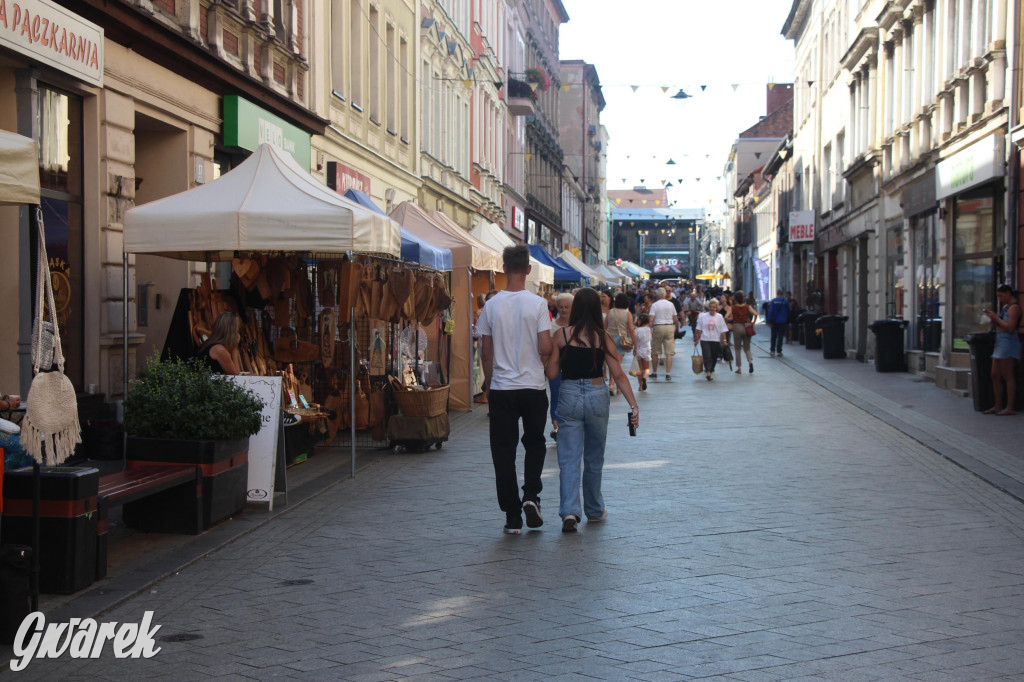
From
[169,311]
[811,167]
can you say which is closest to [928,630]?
[169,311]

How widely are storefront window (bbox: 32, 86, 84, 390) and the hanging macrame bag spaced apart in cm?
453

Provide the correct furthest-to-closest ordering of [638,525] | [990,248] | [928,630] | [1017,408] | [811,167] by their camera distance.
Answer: [811,167]
[990,248]
[1017,408]
[638,525]
[928,630]

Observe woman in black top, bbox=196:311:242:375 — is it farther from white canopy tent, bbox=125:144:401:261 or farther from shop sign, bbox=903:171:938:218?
shop sign, bbox=903:171:938:218

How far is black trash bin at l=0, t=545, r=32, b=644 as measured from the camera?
5137 millimetres

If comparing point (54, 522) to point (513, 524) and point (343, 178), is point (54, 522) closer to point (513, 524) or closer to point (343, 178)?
point (513, 524)

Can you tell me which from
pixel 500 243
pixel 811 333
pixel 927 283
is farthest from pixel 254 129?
pixel 811 333

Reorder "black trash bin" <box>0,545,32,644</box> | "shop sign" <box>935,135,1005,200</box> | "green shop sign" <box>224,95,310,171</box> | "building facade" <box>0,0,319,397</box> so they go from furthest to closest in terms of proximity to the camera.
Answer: "shop sign" <box>935,135,1005,200</box> < "green shop sign" <box>224,95,310,171</box> < "building facade" <box>0,0,319,397</box> < "black trash bin" <box>0,545,32,644</box>

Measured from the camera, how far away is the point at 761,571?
6426mm

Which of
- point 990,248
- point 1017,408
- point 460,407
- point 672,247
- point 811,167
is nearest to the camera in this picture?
point 1017,408

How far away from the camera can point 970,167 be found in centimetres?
1769

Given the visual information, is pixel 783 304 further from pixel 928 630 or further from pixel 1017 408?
pixel 928 630

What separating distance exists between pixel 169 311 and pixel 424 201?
13.4 metres

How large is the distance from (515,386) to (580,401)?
46cm

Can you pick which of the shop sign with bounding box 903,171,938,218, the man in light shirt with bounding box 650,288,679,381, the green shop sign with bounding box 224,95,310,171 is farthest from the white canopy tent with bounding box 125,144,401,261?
the shop sign with bounding box 903,171,938,218
